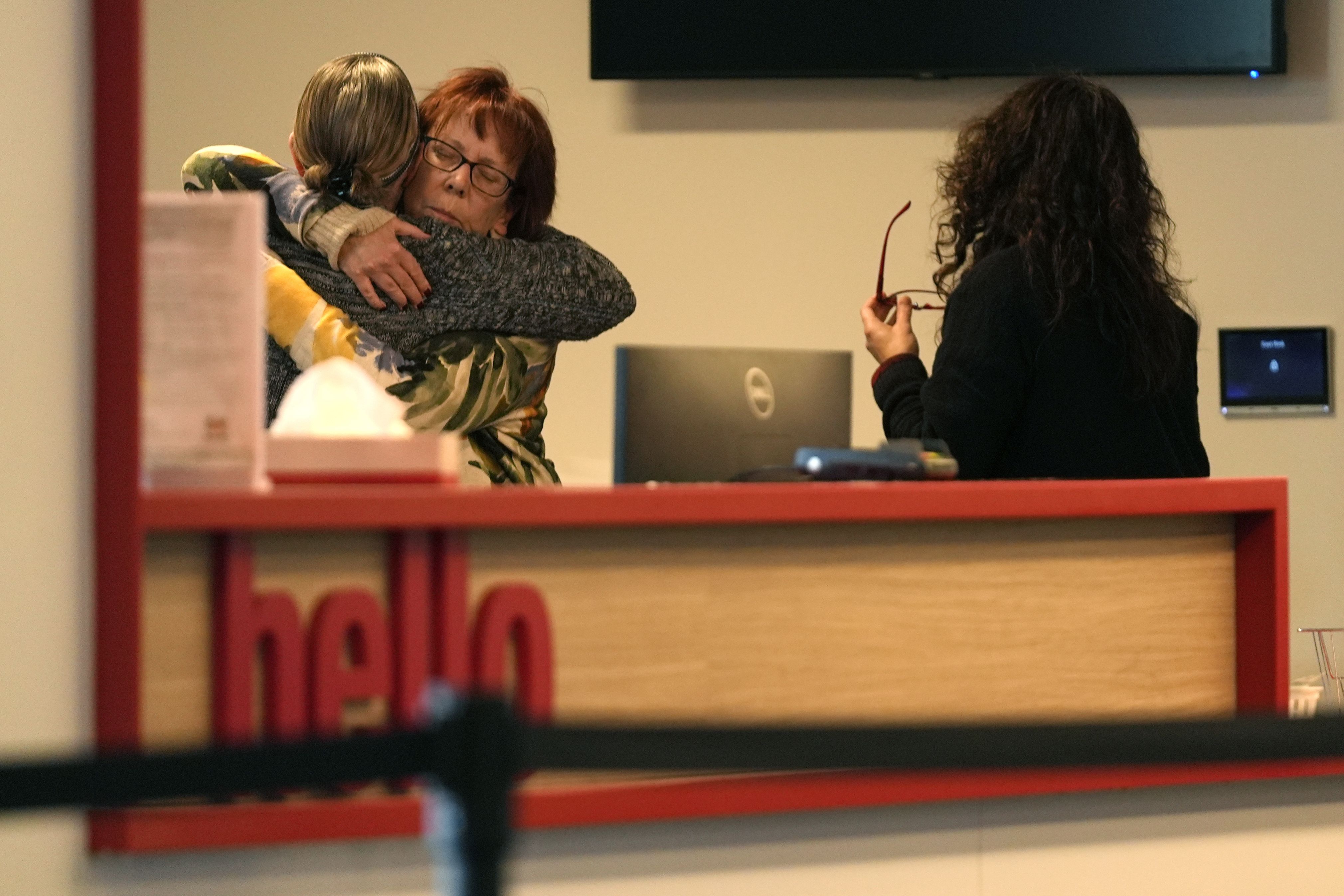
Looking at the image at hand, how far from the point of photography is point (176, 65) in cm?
409

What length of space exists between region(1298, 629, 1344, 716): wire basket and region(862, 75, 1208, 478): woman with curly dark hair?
1943mm

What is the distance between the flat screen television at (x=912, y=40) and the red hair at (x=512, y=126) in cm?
157

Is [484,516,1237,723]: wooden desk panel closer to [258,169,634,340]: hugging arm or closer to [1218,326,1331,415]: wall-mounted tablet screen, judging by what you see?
[258,169,634,340]: hugging arm

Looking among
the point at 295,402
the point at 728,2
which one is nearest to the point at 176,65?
the point at 728,2

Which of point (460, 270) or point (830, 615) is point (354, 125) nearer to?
point (460, 270)

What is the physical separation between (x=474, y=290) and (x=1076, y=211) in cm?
91

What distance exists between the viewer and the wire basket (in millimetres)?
3877

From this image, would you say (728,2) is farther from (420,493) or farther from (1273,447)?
(420,493)

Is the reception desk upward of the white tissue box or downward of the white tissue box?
downward

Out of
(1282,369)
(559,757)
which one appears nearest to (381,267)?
(559,757)

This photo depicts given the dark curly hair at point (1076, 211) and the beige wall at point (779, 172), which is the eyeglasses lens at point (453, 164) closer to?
the dark curly hair at point (1076, 211)

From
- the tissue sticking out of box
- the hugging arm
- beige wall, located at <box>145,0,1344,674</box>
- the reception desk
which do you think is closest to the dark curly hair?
the hugging arm

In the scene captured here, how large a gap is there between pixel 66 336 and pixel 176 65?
325 centimetres

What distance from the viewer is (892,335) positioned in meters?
2.44
